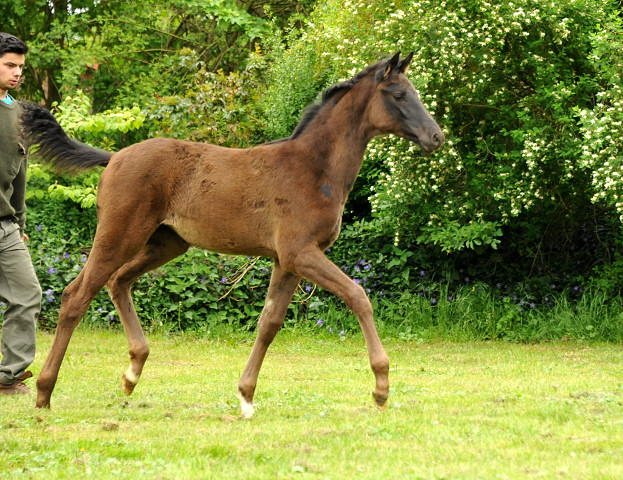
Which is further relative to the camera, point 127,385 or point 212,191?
point 127,385

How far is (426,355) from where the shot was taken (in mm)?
10352

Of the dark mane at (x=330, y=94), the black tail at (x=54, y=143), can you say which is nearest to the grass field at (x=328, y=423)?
the black tail at (x=54, y=143)

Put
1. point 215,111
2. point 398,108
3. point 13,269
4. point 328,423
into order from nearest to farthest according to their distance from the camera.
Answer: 1. point 328,423
2. point 398,108
3. point 13,269
4. point 215,111

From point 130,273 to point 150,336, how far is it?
4.95m

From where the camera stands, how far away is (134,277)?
6832 millimetres

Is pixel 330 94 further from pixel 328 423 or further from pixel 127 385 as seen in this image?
pixel 127 385

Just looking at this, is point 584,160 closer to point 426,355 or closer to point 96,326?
point 426,355

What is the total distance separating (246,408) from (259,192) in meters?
1.51

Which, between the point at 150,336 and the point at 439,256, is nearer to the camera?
the point at 150,336

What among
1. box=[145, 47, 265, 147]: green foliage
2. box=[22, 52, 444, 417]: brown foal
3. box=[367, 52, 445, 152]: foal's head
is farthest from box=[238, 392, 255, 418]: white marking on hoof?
box=[145, 47, 265, 147]: green foliage

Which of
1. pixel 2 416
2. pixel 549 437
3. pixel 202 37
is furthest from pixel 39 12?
pixel 549 437

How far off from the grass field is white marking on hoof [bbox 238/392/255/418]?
0.22 feet

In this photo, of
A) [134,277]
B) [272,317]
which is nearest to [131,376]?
[134,277]

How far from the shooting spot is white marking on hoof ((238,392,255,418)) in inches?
235
